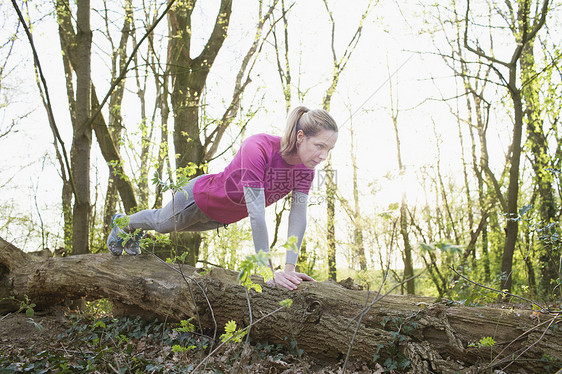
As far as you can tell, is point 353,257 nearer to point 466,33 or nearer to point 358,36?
point 358,36

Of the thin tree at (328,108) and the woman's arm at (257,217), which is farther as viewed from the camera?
the thin tree at (328,108)

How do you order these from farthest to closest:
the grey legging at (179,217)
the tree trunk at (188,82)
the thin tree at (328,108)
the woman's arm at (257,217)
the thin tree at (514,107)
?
the thin tree at (328,108)
the tree trunk at (188,82)
the thin tree at (514,107)
the grey legging at (179,217)
the woman's arm at (257,217)

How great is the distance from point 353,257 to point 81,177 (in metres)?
7.06

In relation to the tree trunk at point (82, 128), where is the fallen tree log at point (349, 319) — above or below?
below

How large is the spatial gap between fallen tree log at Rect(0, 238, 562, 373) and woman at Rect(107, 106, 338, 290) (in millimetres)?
270

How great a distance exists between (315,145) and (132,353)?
84.7 inches

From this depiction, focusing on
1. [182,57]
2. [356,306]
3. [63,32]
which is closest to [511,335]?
[356,306]

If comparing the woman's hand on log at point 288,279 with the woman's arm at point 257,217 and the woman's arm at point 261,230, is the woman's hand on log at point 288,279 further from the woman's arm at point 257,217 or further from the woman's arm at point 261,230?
the woman's arm at point 257,217

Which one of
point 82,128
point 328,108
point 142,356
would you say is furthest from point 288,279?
point 328,108

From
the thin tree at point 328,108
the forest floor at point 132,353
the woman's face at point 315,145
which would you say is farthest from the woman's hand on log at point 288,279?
the thin tree at point 328,108

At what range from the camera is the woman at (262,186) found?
306 centimetres

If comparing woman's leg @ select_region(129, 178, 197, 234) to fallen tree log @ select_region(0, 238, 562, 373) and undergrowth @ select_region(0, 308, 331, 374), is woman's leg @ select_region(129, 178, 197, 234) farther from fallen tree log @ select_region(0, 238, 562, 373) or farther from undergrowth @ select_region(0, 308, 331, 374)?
undergrowth @ select_region(0, 308, 331, 374)

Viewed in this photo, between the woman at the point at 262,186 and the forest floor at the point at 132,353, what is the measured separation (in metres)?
0.60

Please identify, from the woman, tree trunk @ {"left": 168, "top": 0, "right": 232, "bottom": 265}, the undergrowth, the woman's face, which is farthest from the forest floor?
tree trunk @ {"left": 168, "top": 0, "right": 232, "bottom": 265}
